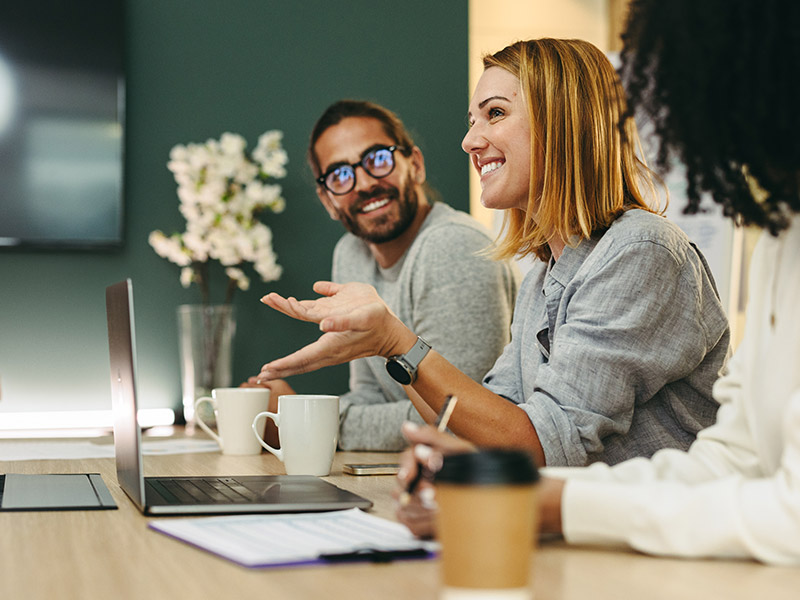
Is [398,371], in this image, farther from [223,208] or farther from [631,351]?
[223,208]

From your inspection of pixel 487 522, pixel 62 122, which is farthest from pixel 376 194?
pixel 487 522

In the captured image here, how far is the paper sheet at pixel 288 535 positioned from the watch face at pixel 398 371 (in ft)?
1.43

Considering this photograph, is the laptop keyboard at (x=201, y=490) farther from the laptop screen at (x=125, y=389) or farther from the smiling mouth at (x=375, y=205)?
the smiling mouth at (x=375, y=205)

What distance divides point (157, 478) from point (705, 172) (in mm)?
805

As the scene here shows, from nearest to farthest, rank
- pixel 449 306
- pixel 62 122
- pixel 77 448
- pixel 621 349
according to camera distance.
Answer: pixel 621 349 → pixel 77 448 → pixel 449 306 → pixel 62 122

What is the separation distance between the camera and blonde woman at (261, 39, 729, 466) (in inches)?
50.3

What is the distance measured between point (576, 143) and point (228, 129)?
1539 millimetres

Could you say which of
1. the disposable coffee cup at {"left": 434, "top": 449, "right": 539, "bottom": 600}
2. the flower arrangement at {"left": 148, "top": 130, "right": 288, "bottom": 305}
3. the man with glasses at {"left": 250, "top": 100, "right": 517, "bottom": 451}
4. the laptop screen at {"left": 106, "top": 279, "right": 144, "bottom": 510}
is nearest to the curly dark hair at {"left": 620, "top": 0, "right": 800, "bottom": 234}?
the disposable coffee cup at {"left": 434, "top": 449, "right": 539, "bottom": 600}

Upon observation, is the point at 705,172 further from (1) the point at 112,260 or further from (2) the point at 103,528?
(1) the point at 112,260

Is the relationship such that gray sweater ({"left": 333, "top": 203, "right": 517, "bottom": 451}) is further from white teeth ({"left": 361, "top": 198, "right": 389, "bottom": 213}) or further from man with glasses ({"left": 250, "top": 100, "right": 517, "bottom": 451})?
white teeth ({"left": 361, "top": 198, "right": 389, "bottom": 213})

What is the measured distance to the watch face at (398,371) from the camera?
1.36 m

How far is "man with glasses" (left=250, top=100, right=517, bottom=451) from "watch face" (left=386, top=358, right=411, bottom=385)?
0.35m

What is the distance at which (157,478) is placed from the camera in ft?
3.98

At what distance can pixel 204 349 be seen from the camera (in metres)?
2.50
